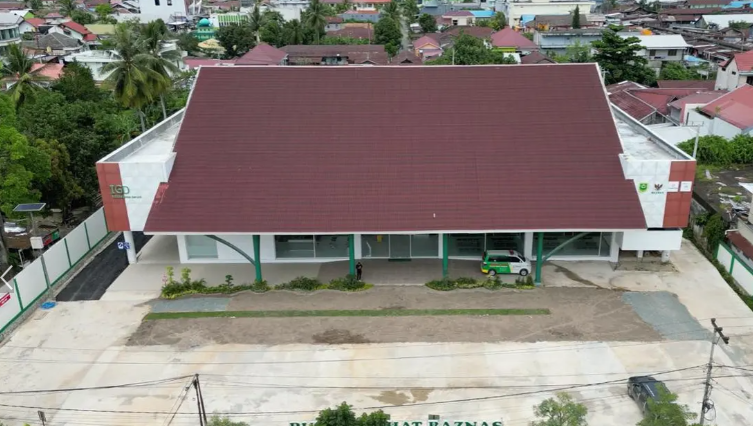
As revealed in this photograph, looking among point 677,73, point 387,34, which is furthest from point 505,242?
point 387,34

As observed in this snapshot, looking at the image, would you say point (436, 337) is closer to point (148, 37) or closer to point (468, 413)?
point (468, 413)

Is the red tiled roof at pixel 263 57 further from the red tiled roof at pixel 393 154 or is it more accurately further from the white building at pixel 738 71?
the white building at pixel 738 71

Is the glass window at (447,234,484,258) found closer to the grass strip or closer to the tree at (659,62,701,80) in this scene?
the grass strip

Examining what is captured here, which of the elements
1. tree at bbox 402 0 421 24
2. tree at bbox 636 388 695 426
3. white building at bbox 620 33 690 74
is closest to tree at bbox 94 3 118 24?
tree at bbox 402 0 421 24

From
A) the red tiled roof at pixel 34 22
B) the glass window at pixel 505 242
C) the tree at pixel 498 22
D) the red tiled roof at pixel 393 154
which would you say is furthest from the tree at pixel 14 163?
the tree at pixel 498 22

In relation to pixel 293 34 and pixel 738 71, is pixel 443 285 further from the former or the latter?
pixel 293 34

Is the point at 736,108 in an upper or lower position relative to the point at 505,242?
upper
